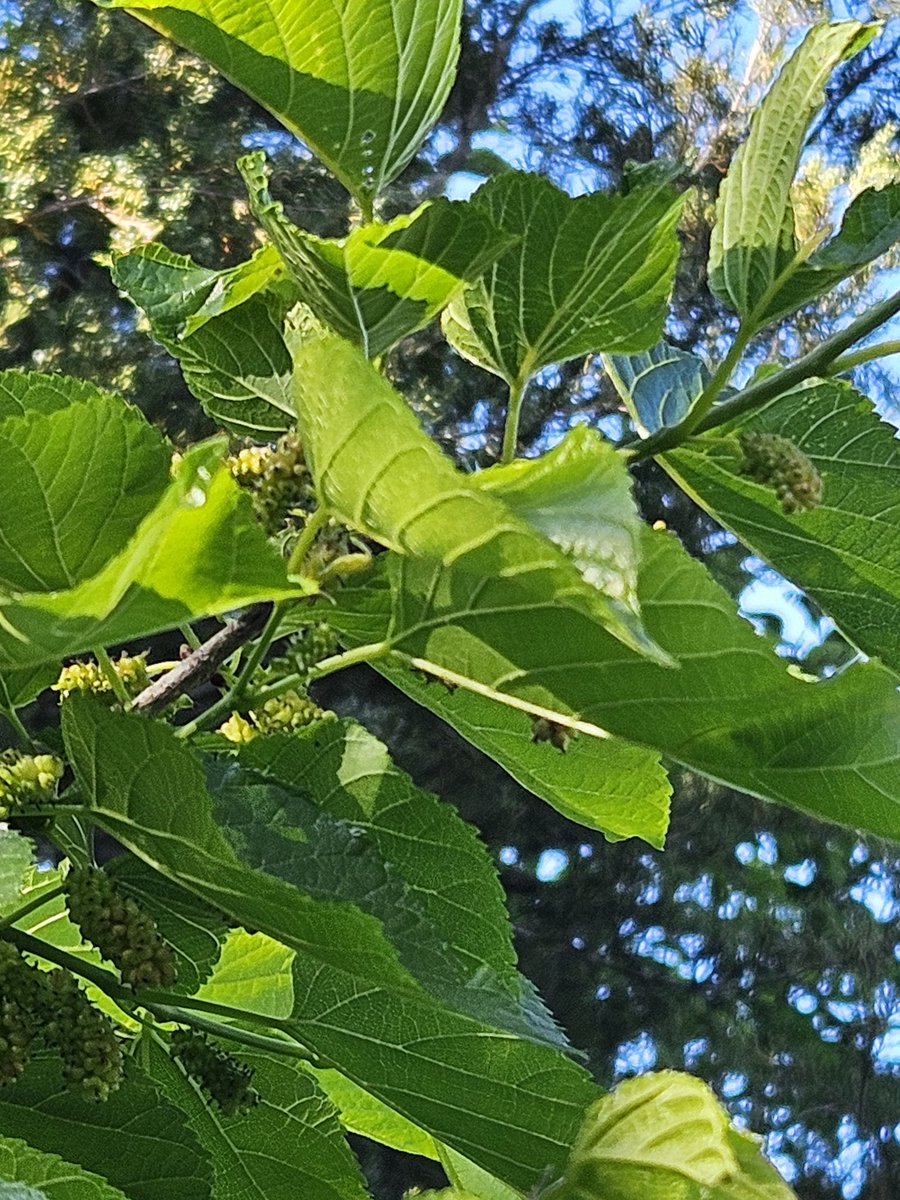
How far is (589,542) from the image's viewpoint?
0.22 m

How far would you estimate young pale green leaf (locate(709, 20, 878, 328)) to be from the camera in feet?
1.12

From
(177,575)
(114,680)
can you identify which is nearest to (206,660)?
(114,680)

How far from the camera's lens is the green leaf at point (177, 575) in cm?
22

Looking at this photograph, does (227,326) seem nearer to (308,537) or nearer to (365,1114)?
(308,537)

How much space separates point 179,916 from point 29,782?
0.06 meters

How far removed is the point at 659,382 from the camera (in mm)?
467

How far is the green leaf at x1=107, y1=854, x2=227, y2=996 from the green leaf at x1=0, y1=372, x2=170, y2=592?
98 millimetres

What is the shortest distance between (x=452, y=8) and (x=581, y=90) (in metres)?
3.98

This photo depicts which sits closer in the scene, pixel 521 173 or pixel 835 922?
pixel 521 173

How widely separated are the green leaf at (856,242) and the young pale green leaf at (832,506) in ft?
0.15

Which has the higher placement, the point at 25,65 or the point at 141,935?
the point at 25,65

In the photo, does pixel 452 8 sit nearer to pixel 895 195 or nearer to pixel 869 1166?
pixel 895 195

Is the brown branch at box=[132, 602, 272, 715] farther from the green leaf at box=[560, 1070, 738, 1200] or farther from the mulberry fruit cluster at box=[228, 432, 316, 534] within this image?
the green leaf at box=[560, 1070, 738, 1200]

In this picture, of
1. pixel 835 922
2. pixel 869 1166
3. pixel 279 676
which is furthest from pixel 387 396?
pixel 869 1166
